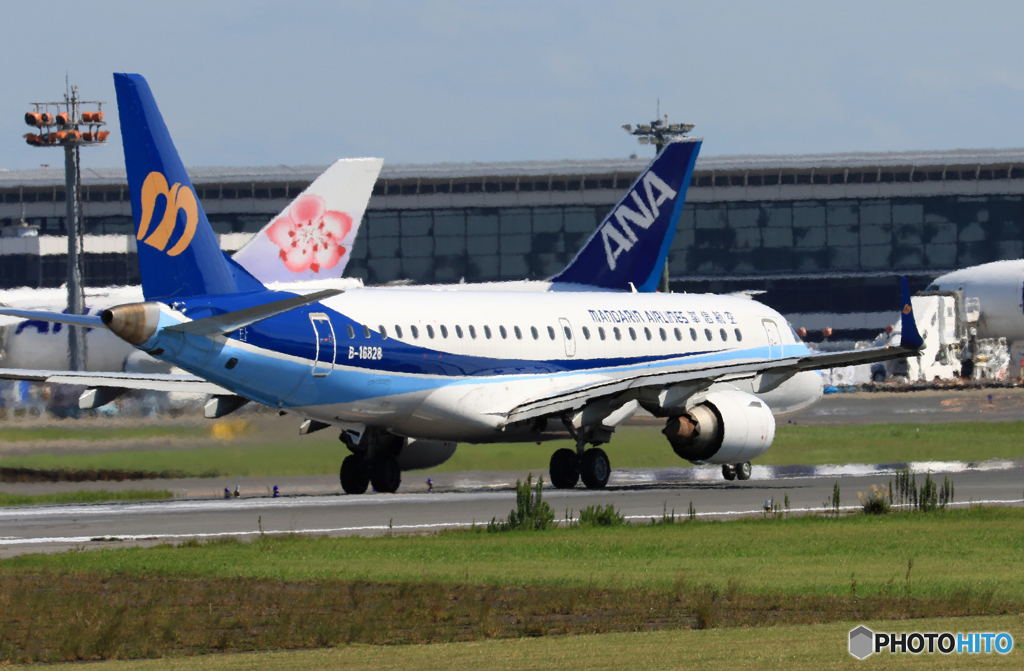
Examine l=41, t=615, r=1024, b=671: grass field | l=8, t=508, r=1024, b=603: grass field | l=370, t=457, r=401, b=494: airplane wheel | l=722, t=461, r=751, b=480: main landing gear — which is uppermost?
l=41, t=615, r=1024, b=671: grass field

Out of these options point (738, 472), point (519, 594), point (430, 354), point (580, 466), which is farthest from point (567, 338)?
point (519, 594)

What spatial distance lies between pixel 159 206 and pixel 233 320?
101 inches

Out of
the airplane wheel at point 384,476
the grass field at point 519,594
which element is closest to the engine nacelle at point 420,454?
the airplane wheel at point 384,476

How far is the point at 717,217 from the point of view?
5458 inches

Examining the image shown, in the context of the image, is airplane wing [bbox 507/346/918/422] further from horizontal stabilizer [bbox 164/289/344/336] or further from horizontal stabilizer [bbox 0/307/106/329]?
horizontal stabilizer [bbox 0/307/106/329]

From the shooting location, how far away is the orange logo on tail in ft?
93.2

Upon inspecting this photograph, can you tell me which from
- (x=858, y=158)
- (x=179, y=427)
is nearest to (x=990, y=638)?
Result: (x=179, y=427)

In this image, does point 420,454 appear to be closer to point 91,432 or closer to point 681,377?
point 681,377

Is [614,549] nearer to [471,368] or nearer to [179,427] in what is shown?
[471,368]

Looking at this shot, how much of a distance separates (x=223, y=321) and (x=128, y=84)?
4.67 m

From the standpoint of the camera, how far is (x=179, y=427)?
38188 millimetres

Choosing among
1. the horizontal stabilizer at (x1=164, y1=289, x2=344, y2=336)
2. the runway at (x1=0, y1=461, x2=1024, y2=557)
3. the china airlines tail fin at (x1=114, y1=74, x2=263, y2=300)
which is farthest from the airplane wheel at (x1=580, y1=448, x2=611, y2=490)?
the china airlines tail fin at (x1=114, y1=74, x2=263, y2=300)

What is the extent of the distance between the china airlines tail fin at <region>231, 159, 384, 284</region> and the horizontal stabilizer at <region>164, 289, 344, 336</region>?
23.4 meters

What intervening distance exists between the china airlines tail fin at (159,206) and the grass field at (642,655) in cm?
1585
